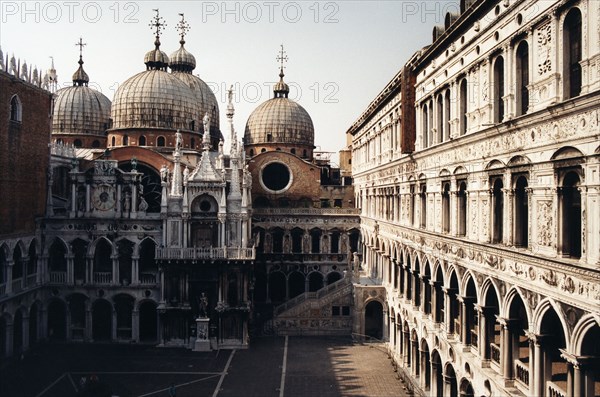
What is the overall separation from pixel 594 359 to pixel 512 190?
5348 millimetres

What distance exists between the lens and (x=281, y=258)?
5188 centimetres

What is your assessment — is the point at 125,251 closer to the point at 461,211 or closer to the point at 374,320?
the point at 374,320

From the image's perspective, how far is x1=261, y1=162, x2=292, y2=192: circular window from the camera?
182ft

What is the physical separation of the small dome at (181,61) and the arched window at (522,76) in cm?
5191

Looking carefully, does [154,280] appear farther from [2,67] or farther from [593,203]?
[593,203]

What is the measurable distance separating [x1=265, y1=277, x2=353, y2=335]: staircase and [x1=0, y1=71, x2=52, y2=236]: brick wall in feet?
58.4

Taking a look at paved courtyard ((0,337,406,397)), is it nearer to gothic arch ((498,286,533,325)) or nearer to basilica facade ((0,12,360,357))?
basilica facade ((0,12,360,357))

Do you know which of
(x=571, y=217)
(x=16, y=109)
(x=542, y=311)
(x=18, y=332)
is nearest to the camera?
(x=571, y=217)

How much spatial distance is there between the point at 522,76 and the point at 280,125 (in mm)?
47538

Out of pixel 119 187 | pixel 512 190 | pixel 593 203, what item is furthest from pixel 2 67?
pixel 593 203

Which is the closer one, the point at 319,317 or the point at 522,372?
the point at 522,372

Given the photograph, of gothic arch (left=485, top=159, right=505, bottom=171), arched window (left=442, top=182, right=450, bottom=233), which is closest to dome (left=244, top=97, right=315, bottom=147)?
arched window (left=442, top=182, right=450, bottom=233)

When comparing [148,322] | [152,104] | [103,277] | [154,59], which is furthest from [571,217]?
[154,59]

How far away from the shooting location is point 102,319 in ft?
132
